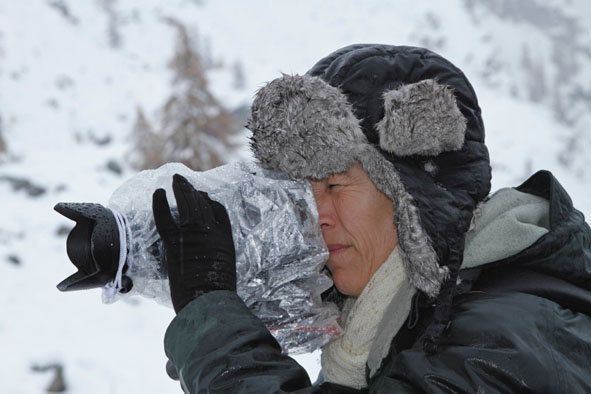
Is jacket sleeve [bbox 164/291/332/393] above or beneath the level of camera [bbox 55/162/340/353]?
beneath

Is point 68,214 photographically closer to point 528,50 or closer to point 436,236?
Answer: point 436,236

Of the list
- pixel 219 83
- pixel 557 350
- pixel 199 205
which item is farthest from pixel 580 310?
pixel 219 83

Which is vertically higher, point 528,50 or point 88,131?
point 528,50

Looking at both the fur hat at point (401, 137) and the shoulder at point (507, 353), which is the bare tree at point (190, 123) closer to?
the fur hat at point (401, 137)

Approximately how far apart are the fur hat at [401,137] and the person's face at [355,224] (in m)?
0.06

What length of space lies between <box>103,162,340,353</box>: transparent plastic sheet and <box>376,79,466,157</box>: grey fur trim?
12.8 inches

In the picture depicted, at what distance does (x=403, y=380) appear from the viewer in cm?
106

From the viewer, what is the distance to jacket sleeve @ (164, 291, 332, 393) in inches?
42.2

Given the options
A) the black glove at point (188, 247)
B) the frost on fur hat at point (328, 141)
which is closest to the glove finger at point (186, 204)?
the black glove at point (188, 247)

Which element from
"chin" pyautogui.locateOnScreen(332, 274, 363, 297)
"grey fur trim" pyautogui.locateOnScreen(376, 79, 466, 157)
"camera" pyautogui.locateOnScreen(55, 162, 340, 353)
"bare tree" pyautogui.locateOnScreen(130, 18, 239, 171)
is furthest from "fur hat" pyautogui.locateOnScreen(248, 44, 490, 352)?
→ "bare tree" pyautogui.locateOnScreen(130, 18, 239, 171)

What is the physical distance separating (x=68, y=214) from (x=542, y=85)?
160 ft

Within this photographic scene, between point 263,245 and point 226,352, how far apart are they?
35 centimetres

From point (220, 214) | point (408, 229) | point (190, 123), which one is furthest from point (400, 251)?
point (190, 123)

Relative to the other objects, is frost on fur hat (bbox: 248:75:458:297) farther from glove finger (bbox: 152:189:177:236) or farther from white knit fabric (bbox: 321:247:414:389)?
glove finger (bbox: 152:189:177:236)
